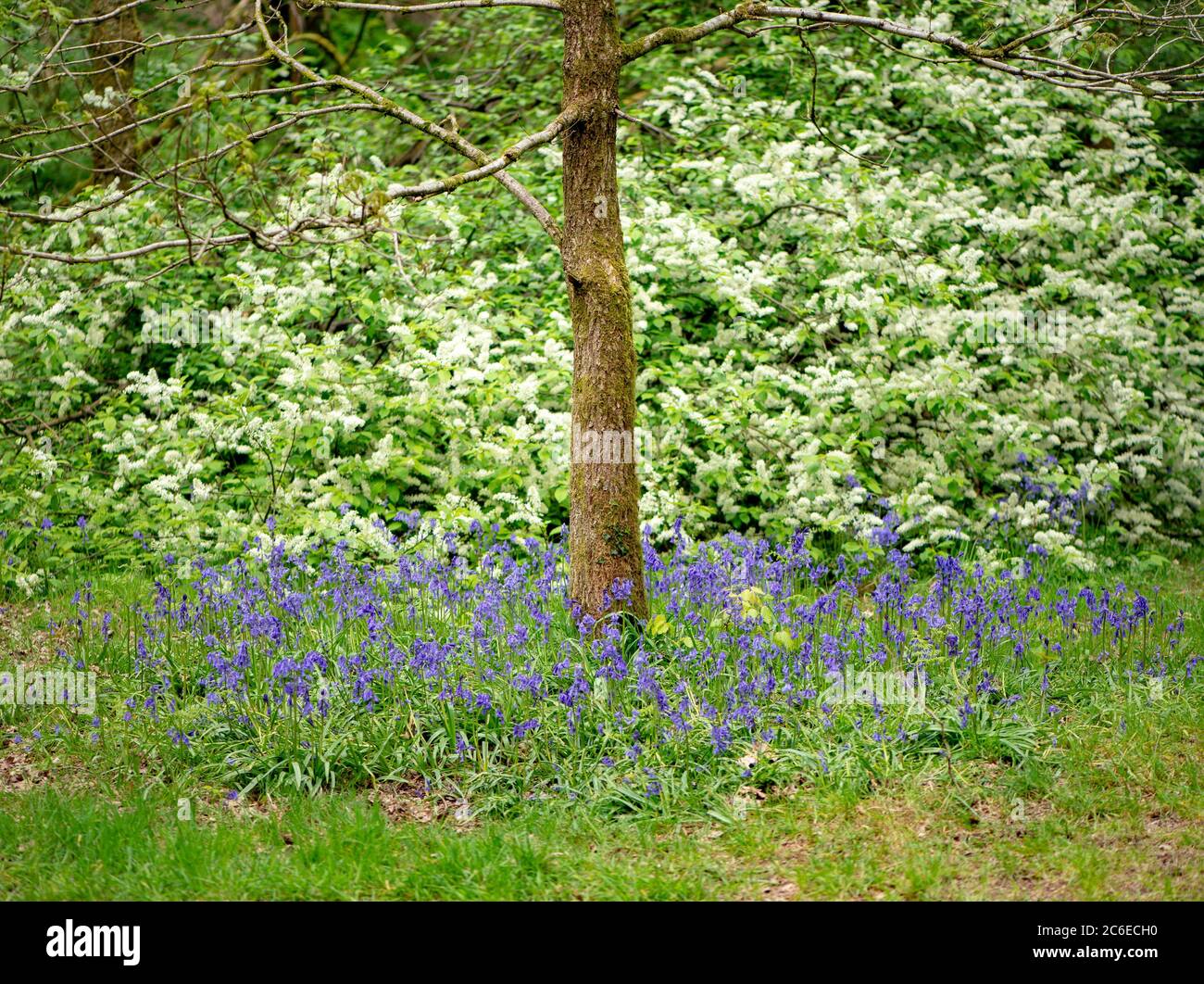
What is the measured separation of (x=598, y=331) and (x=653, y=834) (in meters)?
2.42

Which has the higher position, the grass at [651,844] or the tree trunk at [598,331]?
the tree trunk at [598,331]

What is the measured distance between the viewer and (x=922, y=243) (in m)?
9.08

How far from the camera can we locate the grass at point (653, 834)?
3.79 meters

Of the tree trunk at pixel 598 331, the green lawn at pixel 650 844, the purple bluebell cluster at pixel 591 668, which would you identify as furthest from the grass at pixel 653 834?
the tree trunk at pixel 598 331

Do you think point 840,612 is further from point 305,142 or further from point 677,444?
point 305,142

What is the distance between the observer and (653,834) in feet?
13.7

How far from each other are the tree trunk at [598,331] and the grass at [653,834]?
1367 mm

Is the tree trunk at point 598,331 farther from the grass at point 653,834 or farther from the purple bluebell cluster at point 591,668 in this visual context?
the grass at point 653,834

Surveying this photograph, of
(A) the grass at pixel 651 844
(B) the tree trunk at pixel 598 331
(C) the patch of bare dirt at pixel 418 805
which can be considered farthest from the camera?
(B) the tree trunk at pixel 598 331

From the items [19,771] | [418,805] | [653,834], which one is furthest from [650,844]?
[19,771]

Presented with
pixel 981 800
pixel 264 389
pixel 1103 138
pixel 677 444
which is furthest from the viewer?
pixel 1103 138
